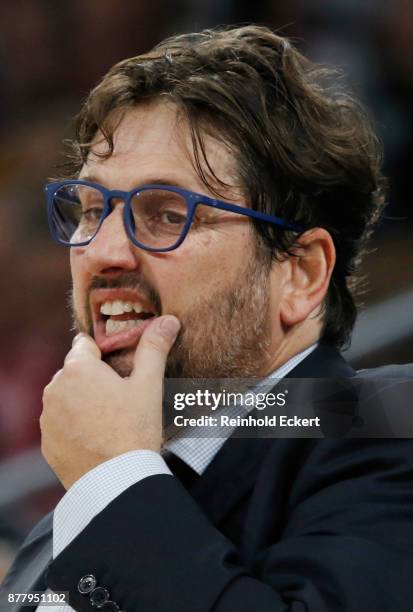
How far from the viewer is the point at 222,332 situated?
142cm

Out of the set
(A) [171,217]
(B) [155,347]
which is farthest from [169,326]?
(A) [171,217]

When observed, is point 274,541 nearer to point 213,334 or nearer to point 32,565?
point 213,334

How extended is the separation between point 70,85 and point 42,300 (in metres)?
0.94

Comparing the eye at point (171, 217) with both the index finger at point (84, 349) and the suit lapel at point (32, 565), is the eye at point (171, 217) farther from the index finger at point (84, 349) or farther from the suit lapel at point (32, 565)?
the suit lapel at point (32, 565)

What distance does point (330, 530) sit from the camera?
3.68 ft

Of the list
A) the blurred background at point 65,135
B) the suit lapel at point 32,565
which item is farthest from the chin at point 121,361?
the blurred background at point 65,135

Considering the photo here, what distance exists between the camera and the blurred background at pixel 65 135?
278cm

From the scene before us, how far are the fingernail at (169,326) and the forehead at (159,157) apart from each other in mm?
202

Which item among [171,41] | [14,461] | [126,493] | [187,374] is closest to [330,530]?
[126,493]

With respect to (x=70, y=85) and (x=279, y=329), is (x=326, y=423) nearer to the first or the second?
(x=279, y=329)

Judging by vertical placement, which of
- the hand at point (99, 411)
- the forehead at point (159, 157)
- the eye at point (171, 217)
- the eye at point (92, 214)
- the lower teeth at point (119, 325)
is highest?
the forehead at point (159, 157)

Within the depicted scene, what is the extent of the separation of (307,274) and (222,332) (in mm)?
196

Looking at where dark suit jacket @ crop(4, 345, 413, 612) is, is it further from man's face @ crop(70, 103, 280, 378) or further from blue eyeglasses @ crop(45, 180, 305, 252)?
blue eyeglasses @ crop(45, 180, 305, 252)

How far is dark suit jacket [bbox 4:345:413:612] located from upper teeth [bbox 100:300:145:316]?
1.00 feet
